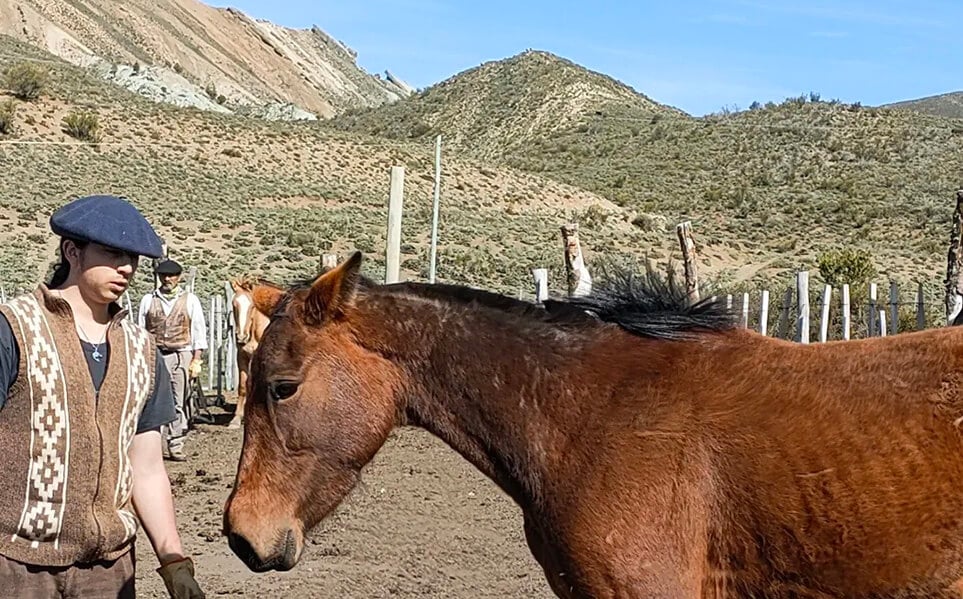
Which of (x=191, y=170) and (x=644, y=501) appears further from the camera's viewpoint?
(x=191, y=170)

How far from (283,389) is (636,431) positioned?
1.11 metres

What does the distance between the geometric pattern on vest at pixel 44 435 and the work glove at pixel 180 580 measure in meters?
0.43

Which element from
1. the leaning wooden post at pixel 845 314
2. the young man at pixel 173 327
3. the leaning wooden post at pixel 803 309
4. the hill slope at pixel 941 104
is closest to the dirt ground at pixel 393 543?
the young man at pixel 173 327

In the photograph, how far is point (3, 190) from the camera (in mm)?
34156

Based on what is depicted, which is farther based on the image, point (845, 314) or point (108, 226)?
point (845, 314)

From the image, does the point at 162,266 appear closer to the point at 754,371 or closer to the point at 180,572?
the point at 180,572

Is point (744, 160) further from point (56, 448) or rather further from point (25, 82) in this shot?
point (56, 448)

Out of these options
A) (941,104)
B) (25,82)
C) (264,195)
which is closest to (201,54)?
(25,82)

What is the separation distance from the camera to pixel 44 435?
310 centimetres

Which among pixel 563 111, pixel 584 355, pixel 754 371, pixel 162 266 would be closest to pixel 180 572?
pixel 584 355

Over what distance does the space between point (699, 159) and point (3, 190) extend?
114 feet

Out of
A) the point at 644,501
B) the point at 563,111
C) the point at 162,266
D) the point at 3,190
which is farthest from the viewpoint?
the point at 563,111

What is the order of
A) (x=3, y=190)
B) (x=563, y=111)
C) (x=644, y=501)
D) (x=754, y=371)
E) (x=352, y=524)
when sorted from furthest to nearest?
(x=563, y=111), (x=3, y=190), (x=352, y=524), (x=754, y=371), (x=644, y=501)

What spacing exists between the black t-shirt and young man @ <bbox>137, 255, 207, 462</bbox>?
7426 mm
